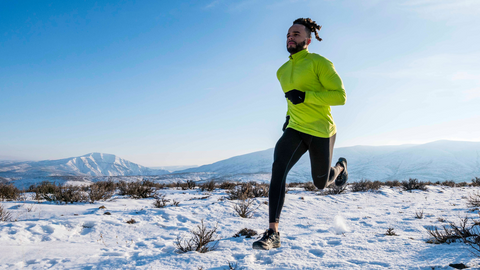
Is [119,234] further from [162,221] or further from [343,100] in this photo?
[343,100]

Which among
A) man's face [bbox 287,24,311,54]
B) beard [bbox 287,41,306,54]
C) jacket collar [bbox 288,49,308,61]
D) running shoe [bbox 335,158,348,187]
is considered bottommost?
running shoe [bbox 335,158,348,187]

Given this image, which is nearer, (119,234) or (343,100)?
(343,100)

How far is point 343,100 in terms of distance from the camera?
244cm

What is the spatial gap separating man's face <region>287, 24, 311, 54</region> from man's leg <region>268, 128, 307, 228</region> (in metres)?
0.94

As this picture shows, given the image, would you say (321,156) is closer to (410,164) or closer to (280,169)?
(280,169)

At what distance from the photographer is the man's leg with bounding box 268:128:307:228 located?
2344 mm

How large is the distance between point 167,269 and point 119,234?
1504 millimetres

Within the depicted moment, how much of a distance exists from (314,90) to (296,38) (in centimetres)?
59

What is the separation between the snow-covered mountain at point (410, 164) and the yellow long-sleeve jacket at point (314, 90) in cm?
3995

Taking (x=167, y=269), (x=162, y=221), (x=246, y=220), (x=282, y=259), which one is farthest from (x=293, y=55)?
(x=162, y=221)

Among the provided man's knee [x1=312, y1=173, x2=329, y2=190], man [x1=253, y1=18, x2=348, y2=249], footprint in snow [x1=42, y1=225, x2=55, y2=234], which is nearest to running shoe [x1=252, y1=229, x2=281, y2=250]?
man [x1=253, y1=18, x2=348, y2=249]

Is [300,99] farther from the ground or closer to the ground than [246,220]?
farther from the ground

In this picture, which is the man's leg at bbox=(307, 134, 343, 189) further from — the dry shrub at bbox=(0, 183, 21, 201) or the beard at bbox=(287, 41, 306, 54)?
the dry shrub at bbox=(0, 183, 21, 201)

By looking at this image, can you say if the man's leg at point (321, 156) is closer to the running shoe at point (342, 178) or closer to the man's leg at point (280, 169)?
the man's leg at point (280, 169)
